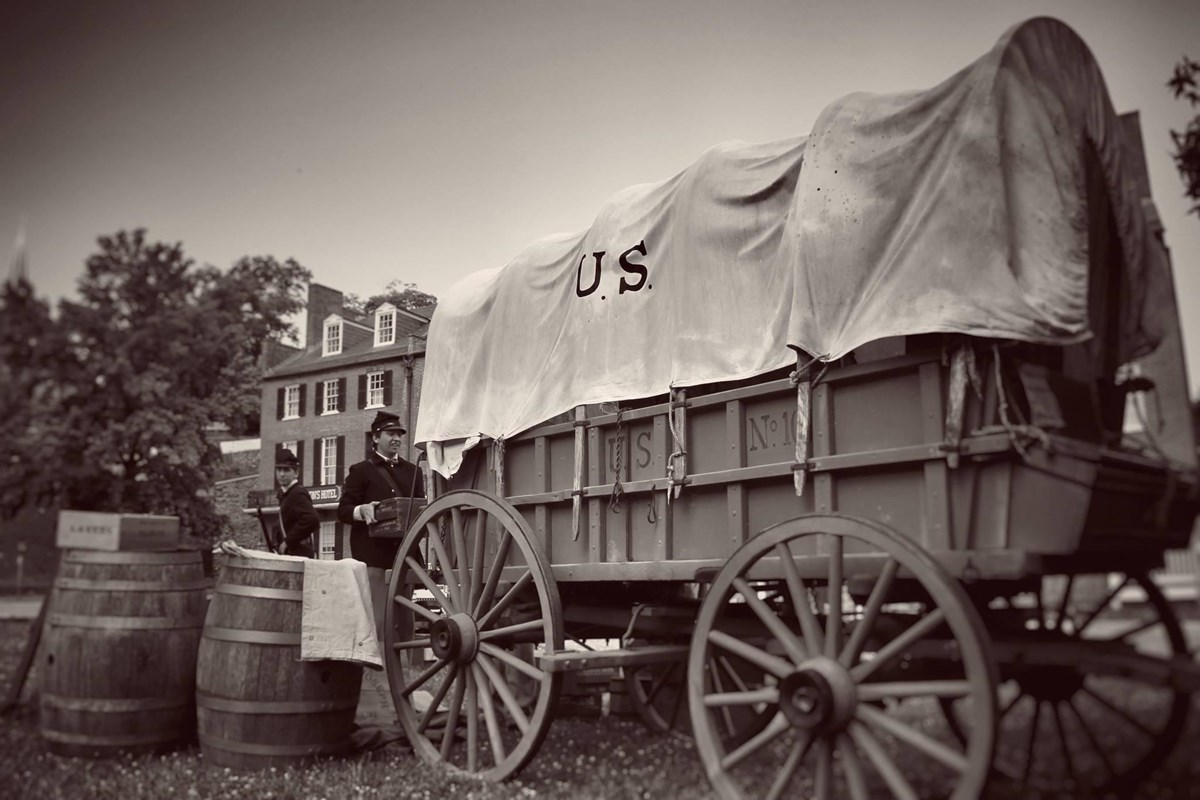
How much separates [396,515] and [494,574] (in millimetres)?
1106

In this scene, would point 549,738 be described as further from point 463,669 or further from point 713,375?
point 713,375

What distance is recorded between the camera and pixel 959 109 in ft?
10.2

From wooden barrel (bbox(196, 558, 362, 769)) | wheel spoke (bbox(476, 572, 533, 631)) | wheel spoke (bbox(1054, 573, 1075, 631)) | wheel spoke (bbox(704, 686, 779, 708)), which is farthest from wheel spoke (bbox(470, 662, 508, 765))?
wheel spoke (bbox(1054, 573, 1075, 631))

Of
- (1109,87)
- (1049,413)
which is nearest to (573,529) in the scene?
(1049,413)

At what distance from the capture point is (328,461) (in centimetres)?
598

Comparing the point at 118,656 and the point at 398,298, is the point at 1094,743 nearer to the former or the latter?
the point at 118,656

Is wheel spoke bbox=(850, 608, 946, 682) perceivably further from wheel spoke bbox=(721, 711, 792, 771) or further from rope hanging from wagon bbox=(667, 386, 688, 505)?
rope hanging from wagon bbox=(667, 386, 688, 505)

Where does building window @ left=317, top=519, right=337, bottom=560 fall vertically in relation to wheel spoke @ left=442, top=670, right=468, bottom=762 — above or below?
above

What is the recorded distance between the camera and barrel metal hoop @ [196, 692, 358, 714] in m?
4.34

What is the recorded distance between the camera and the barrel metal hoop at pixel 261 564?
4570 millimetres

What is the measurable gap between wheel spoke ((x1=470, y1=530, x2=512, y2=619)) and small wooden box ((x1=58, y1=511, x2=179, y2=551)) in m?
1.51

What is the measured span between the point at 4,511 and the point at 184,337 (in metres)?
0.86

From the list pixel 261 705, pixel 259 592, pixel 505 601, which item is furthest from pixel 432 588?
pixel 261 705

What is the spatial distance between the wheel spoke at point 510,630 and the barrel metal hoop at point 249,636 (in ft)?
3.17
